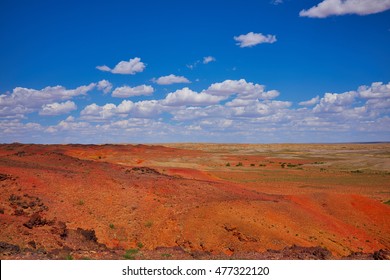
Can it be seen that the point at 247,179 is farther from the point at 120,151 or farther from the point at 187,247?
the point at 120,151

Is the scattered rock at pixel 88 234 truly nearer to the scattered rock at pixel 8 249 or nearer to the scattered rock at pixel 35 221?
the scattered rock at pixel 35 221

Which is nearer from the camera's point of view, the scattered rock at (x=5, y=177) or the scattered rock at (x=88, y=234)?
the scattered rock at (x=88, y=234)

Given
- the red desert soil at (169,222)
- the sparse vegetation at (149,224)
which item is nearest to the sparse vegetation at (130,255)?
the red desert soil at (169,222)

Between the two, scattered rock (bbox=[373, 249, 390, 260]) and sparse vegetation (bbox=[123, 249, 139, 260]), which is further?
scattered rock (bbox=[373, 249, 390, 260])

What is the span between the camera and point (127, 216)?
20766 millimetres

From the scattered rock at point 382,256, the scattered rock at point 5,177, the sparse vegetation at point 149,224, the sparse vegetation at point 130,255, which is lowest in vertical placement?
the scattered rock at point 382,256

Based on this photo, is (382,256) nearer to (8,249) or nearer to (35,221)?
(8,249)

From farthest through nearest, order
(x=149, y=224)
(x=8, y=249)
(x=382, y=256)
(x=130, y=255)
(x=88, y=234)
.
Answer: (x=149, y=224), (x=88, y=234), (x=382, y=256), (x=130, y=255), (x=8, y=249)

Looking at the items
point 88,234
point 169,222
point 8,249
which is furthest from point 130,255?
point 169,222

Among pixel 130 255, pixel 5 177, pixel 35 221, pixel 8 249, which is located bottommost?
pixel 130 255

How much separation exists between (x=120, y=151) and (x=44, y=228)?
249 ft

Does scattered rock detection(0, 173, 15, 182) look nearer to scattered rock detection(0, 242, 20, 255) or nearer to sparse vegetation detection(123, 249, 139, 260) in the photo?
scattered rock detection(0, 242, 20, 255)

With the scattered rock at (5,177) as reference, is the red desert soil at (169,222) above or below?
below

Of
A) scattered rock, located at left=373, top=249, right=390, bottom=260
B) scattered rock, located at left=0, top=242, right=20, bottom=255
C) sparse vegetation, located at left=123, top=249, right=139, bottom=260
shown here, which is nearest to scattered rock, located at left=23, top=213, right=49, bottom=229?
scattered rock, located at left=0, top=242, right=20, bottom=255
